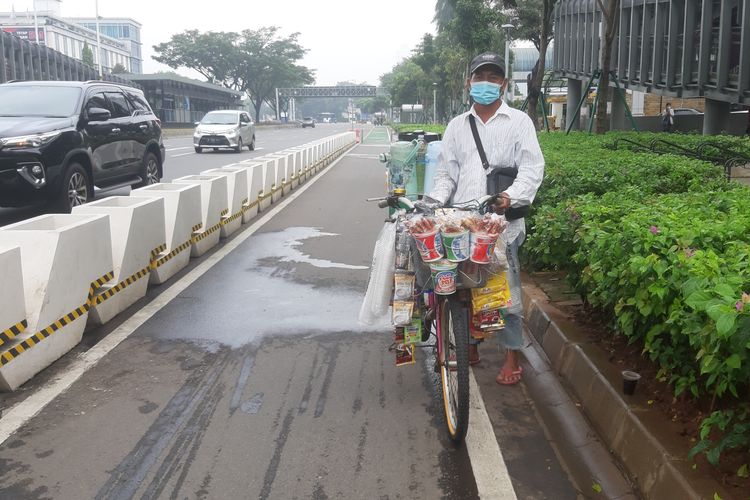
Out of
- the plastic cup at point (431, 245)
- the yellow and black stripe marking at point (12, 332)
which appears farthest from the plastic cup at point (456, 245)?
the yellow and black stripe marking at point (12, 332)

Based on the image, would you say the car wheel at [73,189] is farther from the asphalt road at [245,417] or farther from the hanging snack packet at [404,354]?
the hanging snack packet at [404,354]

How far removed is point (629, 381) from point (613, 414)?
7.2 inches

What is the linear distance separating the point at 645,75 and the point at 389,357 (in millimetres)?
25373

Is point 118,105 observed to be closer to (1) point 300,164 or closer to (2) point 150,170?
(2) point 150,170

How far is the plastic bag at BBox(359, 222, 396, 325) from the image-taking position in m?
4.24

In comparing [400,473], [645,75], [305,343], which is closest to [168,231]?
[305,343]

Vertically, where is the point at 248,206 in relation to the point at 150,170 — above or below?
below

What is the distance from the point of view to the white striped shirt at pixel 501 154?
440 cm

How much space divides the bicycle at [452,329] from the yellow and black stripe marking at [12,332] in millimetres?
2365

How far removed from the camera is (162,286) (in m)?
7.25

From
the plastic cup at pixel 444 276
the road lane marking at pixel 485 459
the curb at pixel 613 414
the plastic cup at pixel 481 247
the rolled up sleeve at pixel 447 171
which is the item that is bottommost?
the road lane marking at pixel 485 459

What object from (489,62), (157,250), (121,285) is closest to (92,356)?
(121,285)

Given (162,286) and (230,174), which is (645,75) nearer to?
(230,174)

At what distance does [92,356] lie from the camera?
5.17 m
